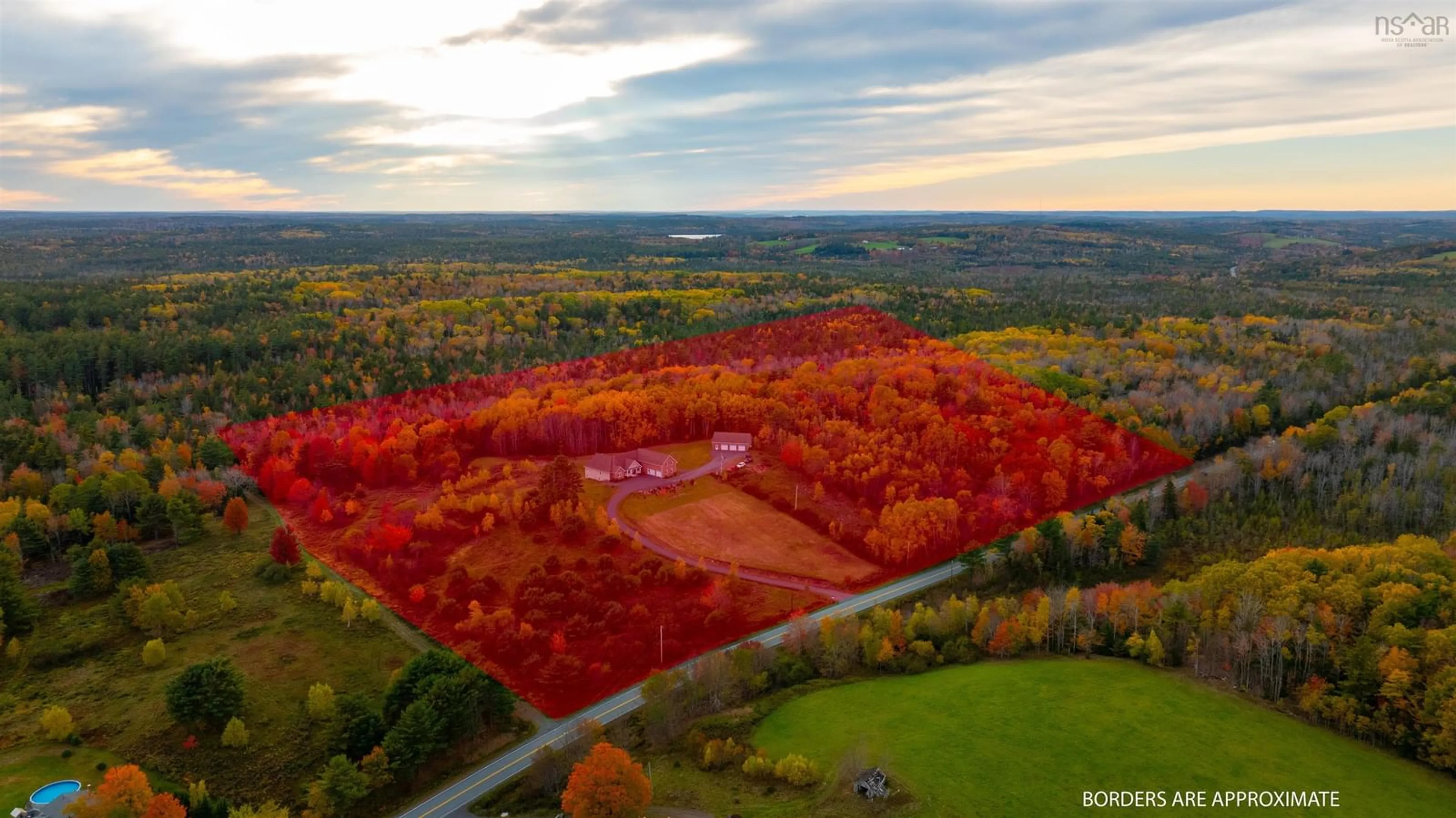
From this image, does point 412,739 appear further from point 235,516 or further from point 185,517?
point 185,517

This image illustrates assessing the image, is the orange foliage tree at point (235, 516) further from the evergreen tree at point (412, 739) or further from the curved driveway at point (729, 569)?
the evergreen tree at point (412, 739)

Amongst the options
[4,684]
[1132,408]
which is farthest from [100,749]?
[1132,408]

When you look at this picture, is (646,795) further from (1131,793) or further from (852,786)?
(1131,793)

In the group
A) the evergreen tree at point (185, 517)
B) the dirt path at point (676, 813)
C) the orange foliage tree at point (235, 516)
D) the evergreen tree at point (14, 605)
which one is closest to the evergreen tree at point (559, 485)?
the orange foliage tree at point (235, 516)

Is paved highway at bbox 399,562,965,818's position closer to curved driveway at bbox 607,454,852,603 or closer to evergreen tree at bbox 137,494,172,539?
curved driveway at bbox 607,454,852,603

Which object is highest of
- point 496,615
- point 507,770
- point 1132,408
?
point 1132,408

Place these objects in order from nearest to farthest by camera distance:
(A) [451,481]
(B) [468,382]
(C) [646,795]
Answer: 1. (C) [646,795]
2. (A) [451,481]
3. (B) [468,382]

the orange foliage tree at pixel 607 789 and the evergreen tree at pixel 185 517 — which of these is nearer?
the orange foliage tree at pixel 607 789

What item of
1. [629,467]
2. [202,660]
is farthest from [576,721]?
[629,467]
